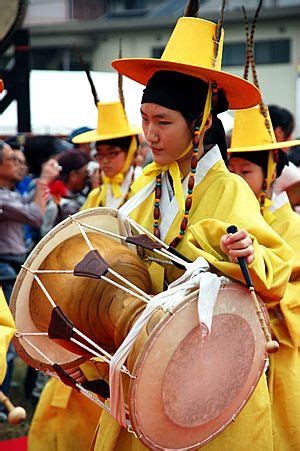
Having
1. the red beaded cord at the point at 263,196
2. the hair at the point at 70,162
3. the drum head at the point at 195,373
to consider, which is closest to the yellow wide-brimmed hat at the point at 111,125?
the hair at the point at 70,162

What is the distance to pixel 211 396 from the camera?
2490mm

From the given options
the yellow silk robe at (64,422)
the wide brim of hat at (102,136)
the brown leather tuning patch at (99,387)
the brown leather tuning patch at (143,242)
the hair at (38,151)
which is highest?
the brown leather tuning patch at (143,242)

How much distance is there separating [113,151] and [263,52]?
1630cm

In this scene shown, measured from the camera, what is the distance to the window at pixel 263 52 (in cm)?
2042

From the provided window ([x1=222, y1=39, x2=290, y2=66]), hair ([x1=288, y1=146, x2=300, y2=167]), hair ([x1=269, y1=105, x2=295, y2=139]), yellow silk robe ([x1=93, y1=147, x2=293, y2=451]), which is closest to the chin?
yellow silk robe ([x1=93, y1=147, x2=293, y2=451])

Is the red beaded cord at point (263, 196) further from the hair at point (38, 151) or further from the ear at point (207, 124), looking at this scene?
the hair at point (38, 151)

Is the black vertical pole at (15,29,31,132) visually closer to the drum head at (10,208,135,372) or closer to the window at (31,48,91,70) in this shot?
the drum head at (10,208,135,372)

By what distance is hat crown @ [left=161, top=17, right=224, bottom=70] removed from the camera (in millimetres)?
2740

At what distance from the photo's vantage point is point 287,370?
331cm

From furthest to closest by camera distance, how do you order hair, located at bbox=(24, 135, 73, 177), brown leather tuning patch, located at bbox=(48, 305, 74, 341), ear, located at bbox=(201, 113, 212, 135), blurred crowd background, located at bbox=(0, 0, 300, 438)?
hair, located at bbox=(24, 135, 73, 177), blurred crowd background, located at bbox=(0, 0, 300, 438), ear, located at bbox=(201, 113, 212, 135), brown leather tuning patch, located at bbox=(48, 305, 74, 341)

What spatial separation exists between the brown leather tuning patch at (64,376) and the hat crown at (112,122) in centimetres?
269

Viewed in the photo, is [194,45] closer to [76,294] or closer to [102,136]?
[76,294]

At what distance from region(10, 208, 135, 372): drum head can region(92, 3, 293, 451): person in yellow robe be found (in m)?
0.16

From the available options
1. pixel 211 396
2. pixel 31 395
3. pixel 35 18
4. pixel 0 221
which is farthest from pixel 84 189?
pixel 35 18
